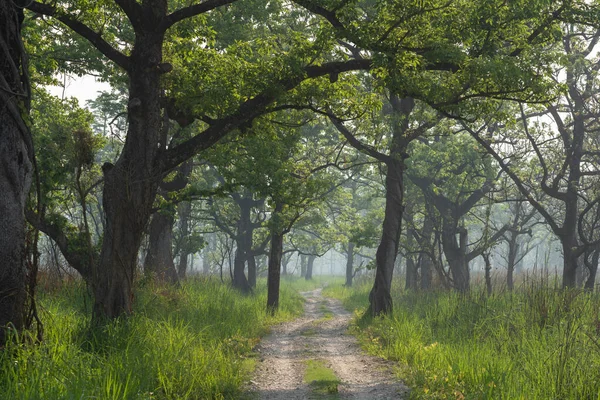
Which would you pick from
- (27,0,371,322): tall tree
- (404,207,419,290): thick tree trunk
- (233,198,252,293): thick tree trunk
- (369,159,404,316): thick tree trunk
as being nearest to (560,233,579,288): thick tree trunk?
(369,159,404,316): thick tree trunk

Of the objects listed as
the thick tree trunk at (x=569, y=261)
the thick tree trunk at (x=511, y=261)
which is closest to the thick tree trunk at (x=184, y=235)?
the thick tree trunk at (x=511, y=261)

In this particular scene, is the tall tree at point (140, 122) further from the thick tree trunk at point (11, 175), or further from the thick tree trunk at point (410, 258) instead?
the thick tree trunk at point (410, 258)

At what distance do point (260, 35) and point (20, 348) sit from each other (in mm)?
15718

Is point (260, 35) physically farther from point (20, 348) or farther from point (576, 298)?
point (20, 348)

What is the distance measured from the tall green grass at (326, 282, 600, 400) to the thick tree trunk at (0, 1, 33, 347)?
5.56m

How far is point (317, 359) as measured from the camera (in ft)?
38.1

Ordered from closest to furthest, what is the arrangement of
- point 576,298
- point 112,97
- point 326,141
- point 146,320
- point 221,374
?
point 221,374, point 146,320, point 576,298, point 112,97, point 326,141

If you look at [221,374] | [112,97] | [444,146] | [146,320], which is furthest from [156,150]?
[444,146]

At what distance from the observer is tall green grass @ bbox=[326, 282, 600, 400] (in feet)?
22.8

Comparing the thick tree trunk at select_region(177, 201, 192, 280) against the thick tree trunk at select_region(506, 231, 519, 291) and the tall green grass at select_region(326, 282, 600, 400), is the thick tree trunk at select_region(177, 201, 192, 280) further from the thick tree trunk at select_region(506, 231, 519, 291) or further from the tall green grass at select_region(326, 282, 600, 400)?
the thick tree trunk at select_region(506, 231, 519, 291)

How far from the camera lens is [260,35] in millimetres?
20172

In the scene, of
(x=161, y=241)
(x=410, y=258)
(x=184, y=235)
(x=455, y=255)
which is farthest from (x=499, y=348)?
(x=184, y=235)

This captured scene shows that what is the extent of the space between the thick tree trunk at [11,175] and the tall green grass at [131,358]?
1.73 ft

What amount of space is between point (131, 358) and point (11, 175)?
2812 millimetres
